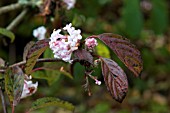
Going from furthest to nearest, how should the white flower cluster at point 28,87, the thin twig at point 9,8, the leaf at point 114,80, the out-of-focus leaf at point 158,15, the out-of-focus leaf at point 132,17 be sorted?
the out-of-focus leaf at point 158,15 < the out-of-focus leaf at point 132,17 < the thin twig at point 9,8 < the white flower cluster at point 28,87 < the leaf at point 114,80

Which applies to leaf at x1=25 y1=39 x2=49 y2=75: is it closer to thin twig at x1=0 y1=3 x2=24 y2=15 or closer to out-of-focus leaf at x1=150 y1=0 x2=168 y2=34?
thin twig at x1=0 y1=3 x2=24 y2=15

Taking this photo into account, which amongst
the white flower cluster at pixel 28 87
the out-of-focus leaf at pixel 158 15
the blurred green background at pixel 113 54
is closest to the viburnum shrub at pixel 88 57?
the white flower cluster at pixel 28 87

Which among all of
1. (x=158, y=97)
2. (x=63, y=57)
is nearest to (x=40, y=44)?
(x=63, y=57)

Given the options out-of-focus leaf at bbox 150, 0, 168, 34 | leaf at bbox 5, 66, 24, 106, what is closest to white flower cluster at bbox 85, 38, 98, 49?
leaf at bbox 5, 66, 24, 106

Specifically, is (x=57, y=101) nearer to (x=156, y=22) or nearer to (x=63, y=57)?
(x=63, y=57)

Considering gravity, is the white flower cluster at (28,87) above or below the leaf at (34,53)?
below

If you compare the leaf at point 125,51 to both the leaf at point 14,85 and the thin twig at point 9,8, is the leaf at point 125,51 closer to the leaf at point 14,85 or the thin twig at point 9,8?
the leaf at point 14,85
